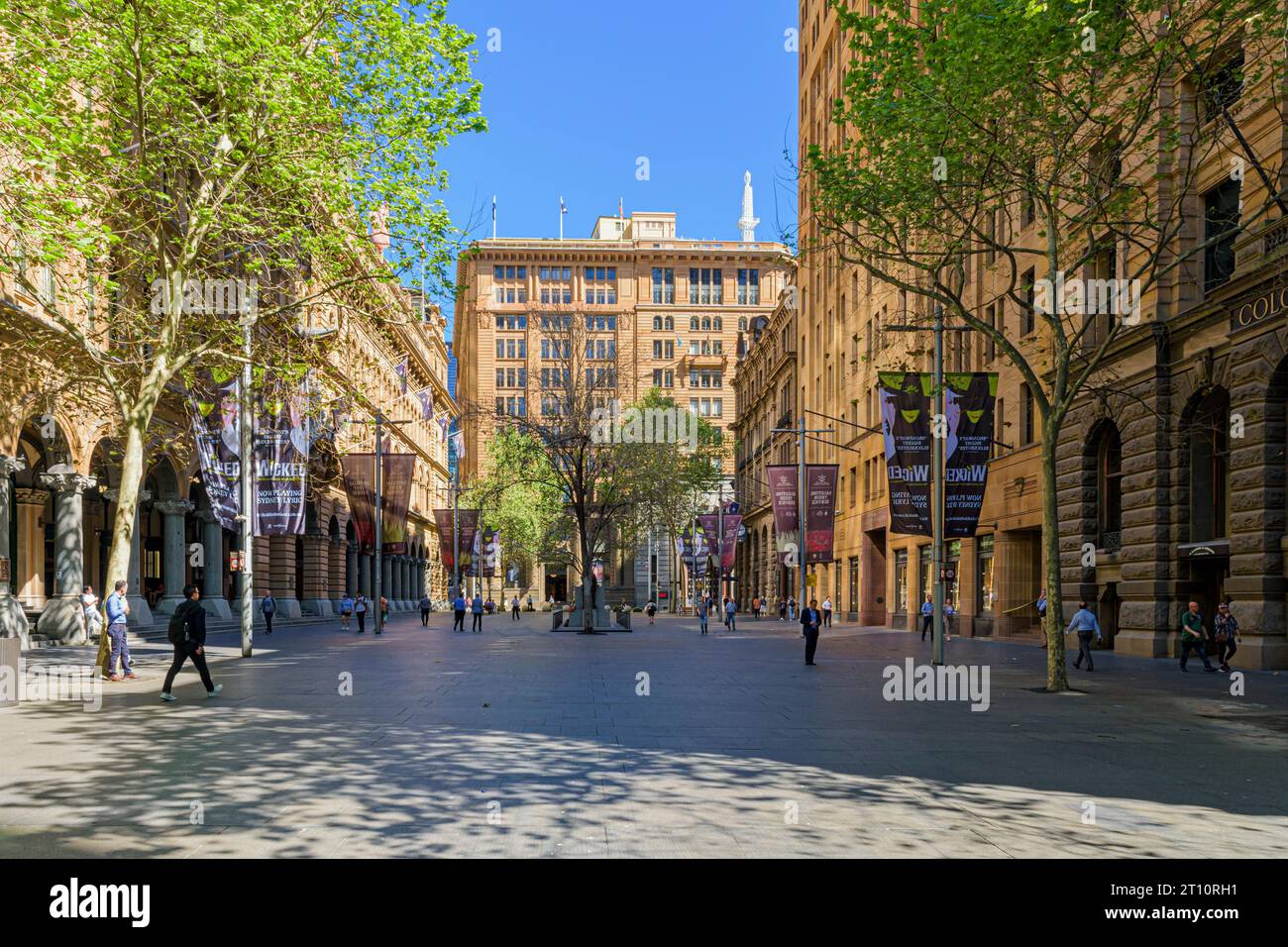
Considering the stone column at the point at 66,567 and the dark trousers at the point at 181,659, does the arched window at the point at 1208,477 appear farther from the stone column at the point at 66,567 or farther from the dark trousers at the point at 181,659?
the stone column at the point at 66,567

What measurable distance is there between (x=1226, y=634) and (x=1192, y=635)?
0.77 meters

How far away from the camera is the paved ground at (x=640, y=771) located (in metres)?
7.76

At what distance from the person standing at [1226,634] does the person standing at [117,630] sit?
70.7 ft

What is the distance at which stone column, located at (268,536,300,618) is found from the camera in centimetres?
5288

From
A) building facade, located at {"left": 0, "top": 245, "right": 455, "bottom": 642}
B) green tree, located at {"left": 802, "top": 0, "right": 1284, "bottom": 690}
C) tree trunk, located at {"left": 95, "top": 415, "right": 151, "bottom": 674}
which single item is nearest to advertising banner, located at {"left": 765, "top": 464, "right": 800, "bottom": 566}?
building facade, located at {"left": 0, "top": 245, "right": 455, "bottom": 642}

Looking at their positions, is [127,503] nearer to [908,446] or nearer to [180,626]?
[180,626]

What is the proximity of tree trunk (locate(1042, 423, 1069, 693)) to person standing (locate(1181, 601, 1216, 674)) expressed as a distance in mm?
5193

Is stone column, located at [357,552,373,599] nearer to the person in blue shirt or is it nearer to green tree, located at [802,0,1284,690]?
the person in blue shirt

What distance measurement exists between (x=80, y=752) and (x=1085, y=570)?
2652cm

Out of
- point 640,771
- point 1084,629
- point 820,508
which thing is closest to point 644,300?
point 820,508

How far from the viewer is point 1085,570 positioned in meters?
30.9

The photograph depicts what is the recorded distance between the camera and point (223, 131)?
2125 centimetres

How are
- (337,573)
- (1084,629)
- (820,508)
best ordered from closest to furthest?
(1084,629)
(820,508)
(337,573)

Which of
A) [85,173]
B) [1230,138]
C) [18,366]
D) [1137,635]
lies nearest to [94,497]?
[18,366]
